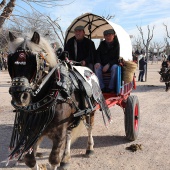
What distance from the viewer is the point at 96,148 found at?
4766mm

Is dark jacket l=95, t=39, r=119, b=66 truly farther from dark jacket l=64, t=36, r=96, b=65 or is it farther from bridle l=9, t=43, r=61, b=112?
bridle l=9, t=43, r=61, b=112

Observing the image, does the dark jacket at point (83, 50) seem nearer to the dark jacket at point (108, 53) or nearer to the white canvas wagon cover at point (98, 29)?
the dark jacket at point (108, 53)

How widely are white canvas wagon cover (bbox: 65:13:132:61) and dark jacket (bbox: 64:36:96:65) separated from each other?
1.87 ft

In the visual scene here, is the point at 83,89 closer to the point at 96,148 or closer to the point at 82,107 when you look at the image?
the point at 82,107

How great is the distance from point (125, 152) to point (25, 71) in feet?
8.92

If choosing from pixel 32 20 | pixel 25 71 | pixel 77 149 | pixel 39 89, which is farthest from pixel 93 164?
pixel 32 20

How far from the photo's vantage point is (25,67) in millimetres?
2535

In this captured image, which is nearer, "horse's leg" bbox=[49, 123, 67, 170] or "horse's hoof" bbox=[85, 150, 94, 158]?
"horse's leg" bbox=[49, 123, 67, 170]


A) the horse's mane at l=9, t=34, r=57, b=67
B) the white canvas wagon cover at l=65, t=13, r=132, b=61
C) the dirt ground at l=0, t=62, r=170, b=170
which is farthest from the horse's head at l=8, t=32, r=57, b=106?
the white canvas wagon cover at l=65, t=13, r=132, b=61

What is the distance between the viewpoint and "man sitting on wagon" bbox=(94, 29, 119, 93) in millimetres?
5002

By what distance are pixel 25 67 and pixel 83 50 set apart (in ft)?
8.93

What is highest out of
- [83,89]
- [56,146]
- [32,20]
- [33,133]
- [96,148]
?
[32,20]

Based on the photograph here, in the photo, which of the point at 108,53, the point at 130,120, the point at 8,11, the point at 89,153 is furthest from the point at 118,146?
the point at 8,11

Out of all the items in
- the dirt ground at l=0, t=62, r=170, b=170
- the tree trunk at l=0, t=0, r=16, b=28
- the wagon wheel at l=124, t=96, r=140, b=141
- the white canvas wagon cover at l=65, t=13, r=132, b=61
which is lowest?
the dirt ground at l=0, t=62, r=170, b=170
